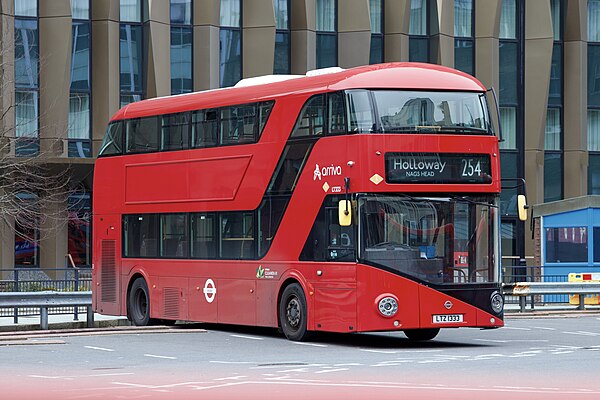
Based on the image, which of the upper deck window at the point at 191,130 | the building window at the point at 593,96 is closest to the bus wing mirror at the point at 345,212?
the upper deck window at the point at 191,130

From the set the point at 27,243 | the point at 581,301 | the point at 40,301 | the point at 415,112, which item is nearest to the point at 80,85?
the point at 27,243

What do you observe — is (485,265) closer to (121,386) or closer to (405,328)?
(405,328)

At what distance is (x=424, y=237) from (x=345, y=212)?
126 cm

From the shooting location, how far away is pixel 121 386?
14.2m

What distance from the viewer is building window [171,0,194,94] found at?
47281 mm

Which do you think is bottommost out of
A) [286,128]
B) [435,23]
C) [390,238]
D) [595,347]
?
[595,347]

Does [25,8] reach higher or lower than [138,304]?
higher

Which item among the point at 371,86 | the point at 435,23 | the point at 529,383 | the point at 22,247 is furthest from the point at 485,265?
the point at 435,23

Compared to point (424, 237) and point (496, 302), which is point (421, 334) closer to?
point (496, 302)

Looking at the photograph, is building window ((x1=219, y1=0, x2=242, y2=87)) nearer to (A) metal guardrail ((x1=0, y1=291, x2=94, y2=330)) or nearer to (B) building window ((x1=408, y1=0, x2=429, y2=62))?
(B) building window ((x1=408, y1=0, x2=429, y2=62))

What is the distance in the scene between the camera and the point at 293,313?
22.3m

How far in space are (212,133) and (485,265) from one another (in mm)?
5579

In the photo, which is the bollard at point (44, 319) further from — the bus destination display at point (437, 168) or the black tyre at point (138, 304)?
the bus destination display at point (437, 168)

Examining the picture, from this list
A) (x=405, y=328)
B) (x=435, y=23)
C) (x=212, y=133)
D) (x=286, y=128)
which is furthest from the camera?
(x=435, y=23)
